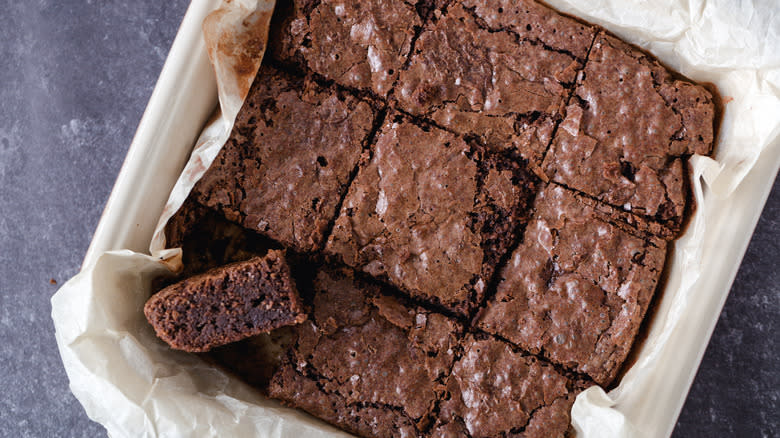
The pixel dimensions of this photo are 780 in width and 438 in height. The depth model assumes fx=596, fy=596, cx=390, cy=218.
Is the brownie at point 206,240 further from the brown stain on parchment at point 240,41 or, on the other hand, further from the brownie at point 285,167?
the brown stain on parchment at point 240,41

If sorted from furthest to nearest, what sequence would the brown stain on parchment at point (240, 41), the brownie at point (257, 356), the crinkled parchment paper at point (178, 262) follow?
the brownie at point (257, 356) < the brown stain on parchment at point (240, 41) < the crinkled parchment paper at point (178, 262)

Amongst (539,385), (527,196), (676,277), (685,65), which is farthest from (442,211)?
(685,65)

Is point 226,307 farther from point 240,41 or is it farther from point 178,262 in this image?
point 240,41

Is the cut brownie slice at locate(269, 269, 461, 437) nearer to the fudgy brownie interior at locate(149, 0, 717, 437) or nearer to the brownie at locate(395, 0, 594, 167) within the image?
the fudgy brownie interior at locate(149, 0, 717, 437)

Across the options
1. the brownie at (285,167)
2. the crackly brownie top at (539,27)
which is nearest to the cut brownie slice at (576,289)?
the crackly brownie top at (539,27)

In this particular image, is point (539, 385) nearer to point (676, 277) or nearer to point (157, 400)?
point (676, 277)

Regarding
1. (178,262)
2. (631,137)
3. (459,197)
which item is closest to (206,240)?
(178,262)
